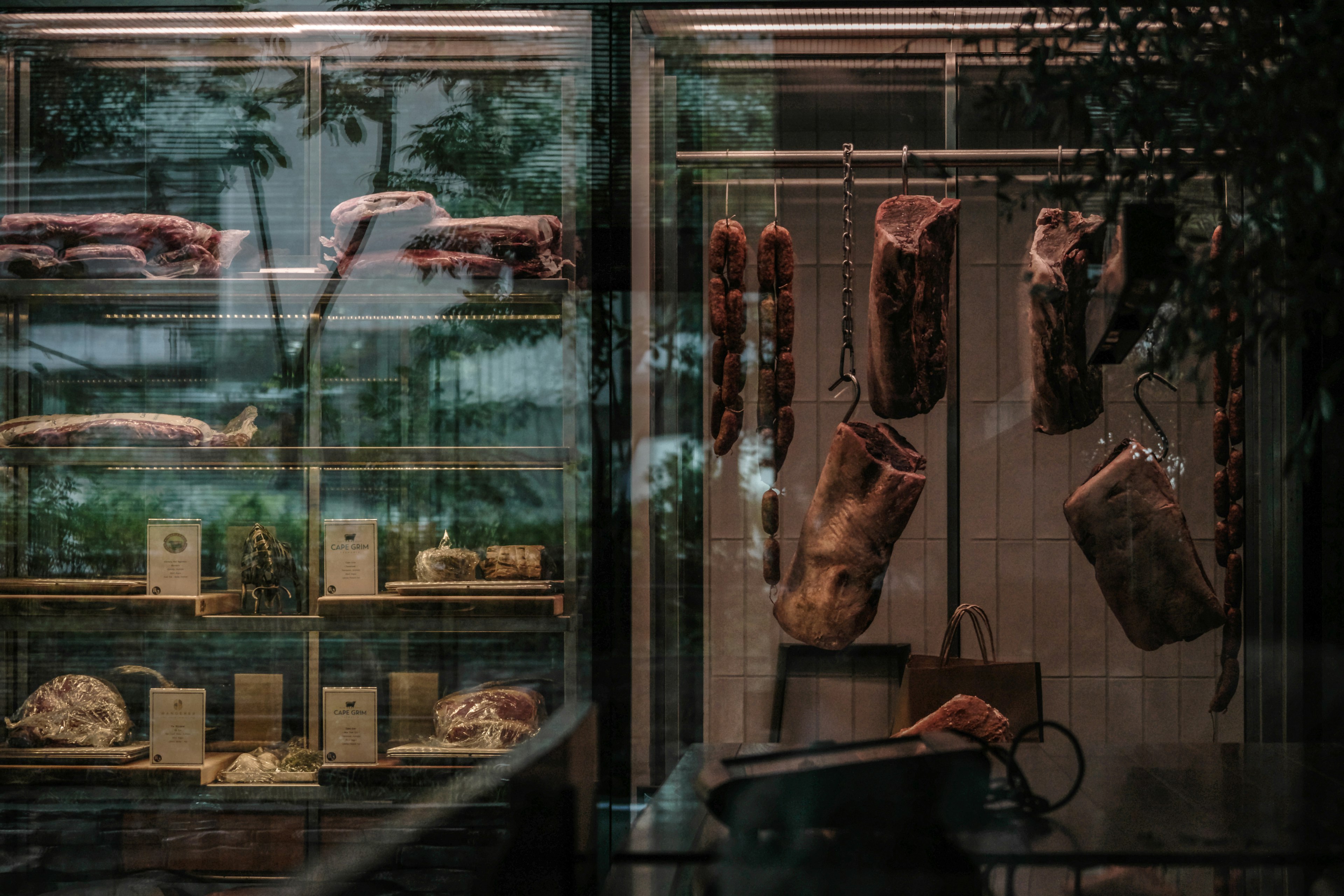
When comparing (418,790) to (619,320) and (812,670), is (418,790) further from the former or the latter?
(619,320)

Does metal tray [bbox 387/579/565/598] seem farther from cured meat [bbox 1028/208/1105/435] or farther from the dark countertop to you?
cured meat [bbox 1028/208/1105/435]

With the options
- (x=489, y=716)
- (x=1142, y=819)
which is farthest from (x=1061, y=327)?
(x=489, y=716)

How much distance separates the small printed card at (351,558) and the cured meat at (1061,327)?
4.80 ft

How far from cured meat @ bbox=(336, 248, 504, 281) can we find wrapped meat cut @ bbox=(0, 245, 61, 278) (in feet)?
2.28

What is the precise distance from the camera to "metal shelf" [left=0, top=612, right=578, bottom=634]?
1945mm

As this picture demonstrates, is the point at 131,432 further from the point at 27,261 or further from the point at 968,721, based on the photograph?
the point at 968,721

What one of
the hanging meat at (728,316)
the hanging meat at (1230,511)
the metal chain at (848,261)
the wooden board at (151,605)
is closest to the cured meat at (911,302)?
the metal chain at (848,261)

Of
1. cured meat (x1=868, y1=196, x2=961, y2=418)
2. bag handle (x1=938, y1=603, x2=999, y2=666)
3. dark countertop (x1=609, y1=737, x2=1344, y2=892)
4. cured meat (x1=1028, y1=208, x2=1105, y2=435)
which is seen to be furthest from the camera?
bag handle (x1=938, y1=603, x2=999, y2=666)

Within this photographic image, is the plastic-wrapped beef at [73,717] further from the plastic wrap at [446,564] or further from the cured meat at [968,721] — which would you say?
the cured meat at [968,721]

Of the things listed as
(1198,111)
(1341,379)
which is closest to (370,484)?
(1198,111)

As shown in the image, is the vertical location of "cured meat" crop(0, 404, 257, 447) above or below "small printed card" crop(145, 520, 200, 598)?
above

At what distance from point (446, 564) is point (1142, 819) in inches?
55.6

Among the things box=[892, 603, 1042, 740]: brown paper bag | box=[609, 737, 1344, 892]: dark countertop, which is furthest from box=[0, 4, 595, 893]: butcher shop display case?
box=[892, 603, 1042, 740]: brown paper bag

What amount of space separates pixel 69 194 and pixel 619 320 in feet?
4.17
